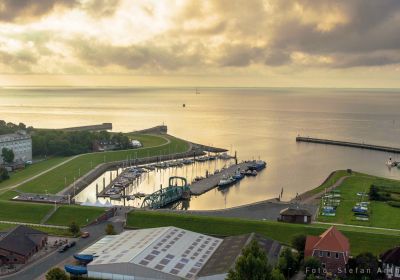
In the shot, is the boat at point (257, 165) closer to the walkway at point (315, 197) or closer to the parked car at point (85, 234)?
the walkway at point (315, 197)

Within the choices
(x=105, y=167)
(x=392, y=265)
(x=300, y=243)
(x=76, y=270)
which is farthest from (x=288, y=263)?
(x=105, y=167)

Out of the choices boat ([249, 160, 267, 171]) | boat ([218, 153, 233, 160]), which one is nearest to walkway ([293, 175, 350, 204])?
boat ([249, 160, 267, 171])

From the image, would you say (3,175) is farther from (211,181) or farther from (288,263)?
(288,263)

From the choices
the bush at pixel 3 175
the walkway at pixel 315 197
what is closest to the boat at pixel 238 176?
the walkway at pixel 315 197

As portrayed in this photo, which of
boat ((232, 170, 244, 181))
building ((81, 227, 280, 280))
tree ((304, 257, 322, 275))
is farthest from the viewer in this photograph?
boat ((232, 170, 244, 181))

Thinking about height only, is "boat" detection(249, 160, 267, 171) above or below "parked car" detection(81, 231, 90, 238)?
above

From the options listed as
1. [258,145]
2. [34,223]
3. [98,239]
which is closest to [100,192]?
[34,223]

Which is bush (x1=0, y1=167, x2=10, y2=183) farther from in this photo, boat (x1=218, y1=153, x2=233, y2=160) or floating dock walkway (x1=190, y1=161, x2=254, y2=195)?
boat (x1=218, y1=153, x2=233, y2=160)
